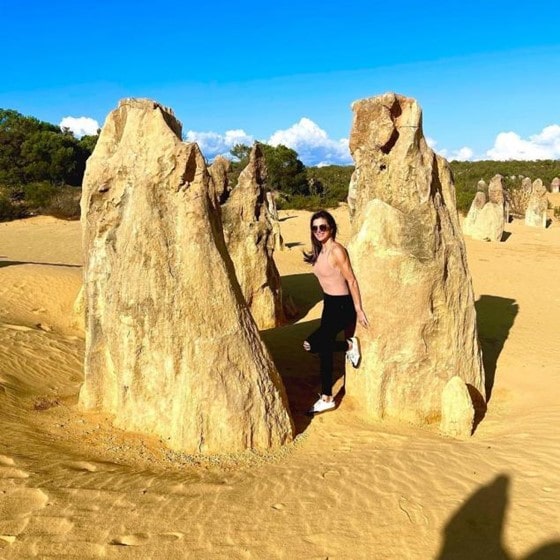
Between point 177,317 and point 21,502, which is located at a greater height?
point 177,317

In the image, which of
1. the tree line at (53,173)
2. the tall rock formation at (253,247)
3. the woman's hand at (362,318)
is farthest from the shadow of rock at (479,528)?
the tree line at (53,173)

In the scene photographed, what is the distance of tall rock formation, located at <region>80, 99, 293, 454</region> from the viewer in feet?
15.2

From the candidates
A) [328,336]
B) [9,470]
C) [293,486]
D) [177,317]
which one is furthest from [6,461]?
[328,336]

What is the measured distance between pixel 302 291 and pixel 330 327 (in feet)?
24.7

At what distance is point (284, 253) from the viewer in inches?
717

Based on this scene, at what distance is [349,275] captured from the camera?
18.1ft

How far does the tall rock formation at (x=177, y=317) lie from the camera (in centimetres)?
463

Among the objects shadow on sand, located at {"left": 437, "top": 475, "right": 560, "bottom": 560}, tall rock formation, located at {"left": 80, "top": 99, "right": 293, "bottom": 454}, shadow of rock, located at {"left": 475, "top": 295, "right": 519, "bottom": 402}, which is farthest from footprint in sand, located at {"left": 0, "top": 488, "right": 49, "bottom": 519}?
shadow of rock, located at {"left": 475, "top": 295, "right": 519, "bottom": 402}

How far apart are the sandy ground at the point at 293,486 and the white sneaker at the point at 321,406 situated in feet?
0.30

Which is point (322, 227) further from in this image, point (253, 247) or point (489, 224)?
point (489, 224)

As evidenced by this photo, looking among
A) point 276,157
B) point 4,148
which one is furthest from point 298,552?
point 276,157

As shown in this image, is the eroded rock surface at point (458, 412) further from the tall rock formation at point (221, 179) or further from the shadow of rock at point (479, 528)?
the tall rock formation at point (221, 179)

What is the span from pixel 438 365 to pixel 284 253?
41.8 ft

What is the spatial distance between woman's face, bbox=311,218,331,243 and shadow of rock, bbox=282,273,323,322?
566cm
